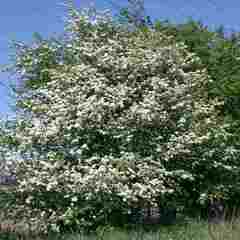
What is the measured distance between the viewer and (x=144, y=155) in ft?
49.1

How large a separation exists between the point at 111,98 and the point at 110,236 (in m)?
3.52

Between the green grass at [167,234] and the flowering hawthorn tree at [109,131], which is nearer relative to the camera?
the green grass at [167,234]

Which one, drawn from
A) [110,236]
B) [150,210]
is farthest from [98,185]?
[150,210]

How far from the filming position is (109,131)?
1484 centimetres

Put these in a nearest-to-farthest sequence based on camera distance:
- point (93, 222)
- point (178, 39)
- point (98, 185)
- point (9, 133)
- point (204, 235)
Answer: point (204, 235), point (98, 185), point (93, 222), point (9, 133), point (178, 39)

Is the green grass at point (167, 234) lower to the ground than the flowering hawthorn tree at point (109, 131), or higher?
lower

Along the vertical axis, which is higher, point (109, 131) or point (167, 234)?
point (109, 131)

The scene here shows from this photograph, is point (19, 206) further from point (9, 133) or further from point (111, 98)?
point (111, 98)

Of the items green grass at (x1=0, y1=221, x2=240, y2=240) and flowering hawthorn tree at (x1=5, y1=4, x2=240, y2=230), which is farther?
flowering hawthorn tree at (x1=5, y1=4, x2=240, y2=230)

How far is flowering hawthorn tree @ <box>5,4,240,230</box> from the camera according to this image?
1442 cm

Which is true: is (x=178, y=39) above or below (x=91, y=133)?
above

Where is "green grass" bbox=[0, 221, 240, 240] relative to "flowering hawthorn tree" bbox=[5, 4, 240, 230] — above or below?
below

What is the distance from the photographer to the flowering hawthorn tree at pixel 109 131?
1442 cm

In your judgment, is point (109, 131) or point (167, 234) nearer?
point (167, 234)
